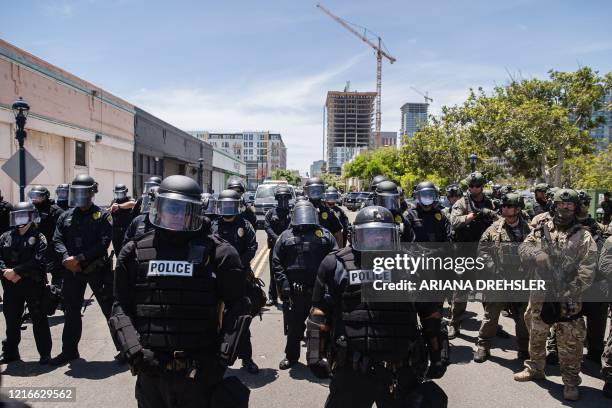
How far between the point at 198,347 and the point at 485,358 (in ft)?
13.0

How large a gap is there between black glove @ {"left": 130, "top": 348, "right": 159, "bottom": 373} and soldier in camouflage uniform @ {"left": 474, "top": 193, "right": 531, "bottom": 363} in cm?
407

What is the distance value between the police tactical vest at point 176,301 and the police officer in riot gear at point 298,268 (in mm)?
2229

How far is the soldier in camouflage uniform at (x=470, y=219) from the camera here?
622 cm

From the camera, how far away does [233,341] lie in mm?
2666

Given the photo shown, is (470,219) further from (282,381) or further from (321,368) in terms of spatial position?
(321,368)

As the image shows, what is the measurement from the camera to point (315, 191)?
7582 millimetres

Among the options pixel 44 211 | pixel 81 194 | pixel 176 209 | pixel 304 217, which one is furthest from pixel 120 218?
pixel 176 209

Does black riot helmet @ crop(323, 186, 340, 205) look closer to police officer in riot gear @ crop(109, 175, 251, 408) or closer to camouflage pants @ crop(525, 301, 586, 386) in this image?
camouflage pants @ crop(525, 301, 586, 386)

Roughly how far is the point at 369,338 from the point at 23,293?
13.7 ft

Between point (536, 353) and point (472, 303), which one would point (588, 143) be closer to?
point (472, 303)

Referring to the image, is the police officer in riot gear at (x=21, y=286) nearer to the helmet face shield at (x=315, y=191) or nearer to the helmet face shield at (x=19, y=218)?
the helmet face shield at (x=19, y=218)

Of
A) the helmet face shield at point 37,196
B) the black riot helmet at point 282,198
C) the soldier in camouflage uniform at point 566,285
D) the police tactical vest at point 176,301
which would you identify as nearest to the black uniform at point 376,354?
the police tactical vest at point 176,301

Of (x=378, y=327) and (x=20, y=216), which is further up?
(x=20, y=216)

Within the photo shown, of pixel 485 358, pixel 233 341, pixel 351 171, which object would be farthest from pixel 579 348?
pixel 351 171
